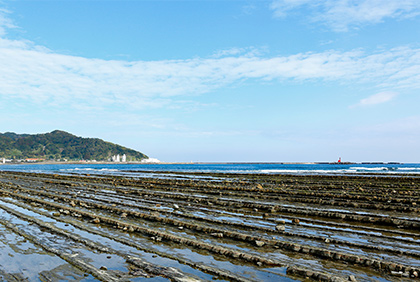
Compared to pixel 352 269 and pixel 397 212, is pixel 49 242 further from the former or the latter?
pixel 397 212

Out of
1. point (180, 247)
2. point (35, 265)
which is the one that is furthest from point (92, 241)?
point (180, 247)

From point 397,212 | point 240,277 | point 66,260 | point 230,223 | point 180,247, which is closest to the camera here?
point 240,277

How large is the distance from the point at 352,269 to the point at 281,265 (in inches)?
78.1

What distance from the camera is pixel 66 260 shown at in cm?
938

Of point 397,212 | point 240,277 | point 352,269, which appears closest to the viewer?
point 240,277

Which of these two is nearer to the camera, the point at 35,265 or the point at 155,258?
the point at 35,265

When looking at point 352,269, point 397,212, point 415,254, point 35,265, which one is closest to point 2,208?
point 35,265

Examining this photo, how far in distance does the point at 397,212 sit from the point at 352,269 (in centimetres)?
1266

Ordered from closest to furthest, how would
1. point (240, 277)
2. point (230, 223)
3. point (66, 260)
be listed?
1. point (240, 277)
2. point (66, 260)
3. point (230, 223)

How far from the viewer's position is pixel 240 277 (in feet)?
26.3

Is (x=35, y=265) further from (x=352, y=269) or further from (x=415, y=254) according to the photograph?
(x=415, y=254)

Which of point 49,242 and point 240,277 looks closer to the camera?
point 240,277

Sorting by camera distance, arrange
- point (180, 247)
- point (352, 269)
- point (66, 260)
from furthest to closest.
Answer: point (180, 247)
point (66, 260)
point (352, 269)

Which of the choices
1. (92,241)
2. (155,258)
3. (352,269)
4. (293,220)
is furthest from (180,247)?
(293,220)
